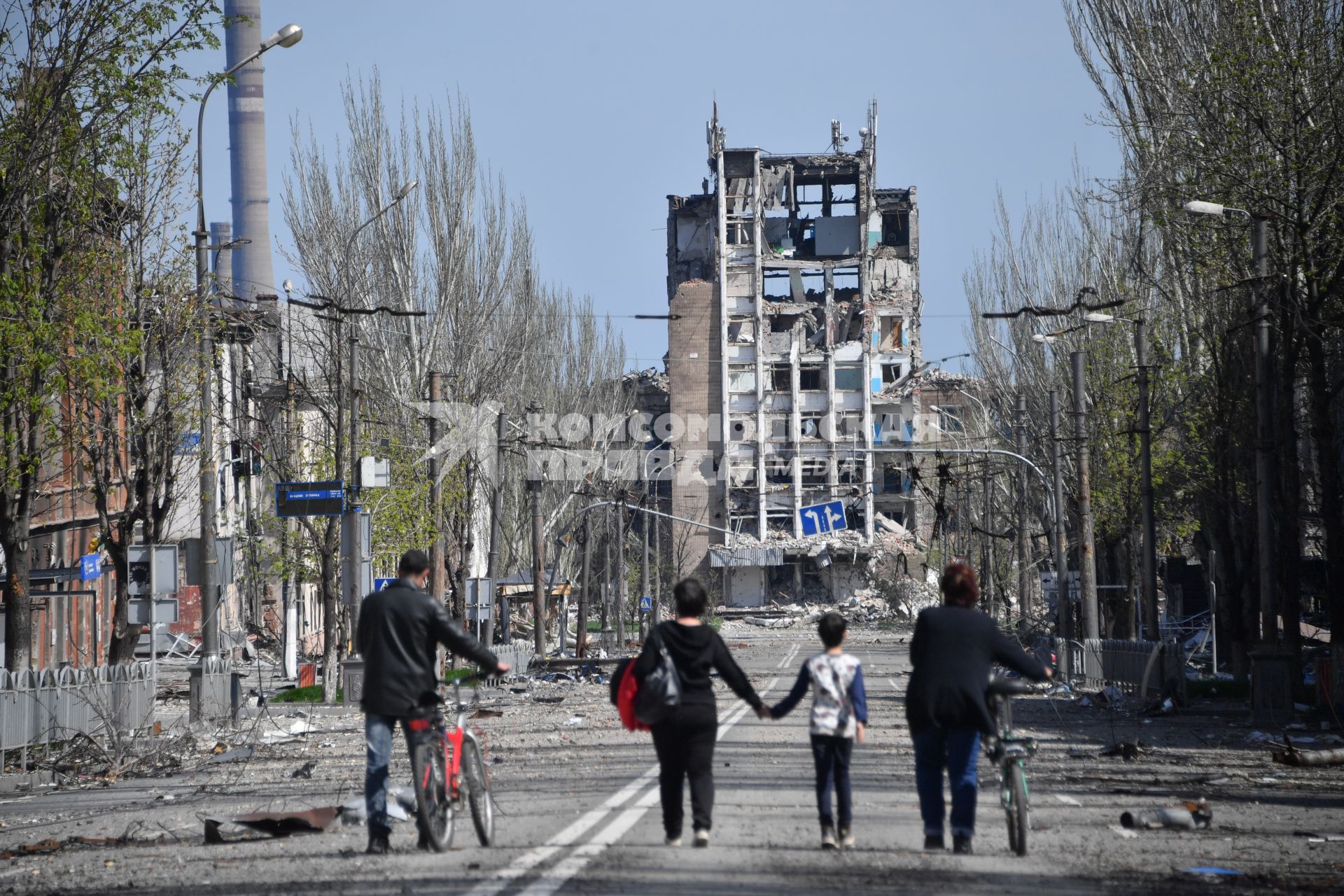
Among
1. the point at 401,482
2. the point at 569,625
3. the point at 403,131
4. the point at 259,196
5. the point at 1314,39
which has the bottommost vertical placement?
the point at 569,625

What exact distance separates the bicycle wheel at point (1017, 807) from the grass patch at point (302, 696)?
25.2 meters

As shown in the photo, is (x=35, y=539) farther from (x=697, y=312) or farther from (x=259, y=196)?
(x=259, y=196)

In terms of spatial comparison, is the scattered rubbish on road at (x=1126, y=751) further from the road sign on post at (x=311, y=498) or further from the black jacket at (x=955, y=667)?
the road sign on post at (x=311, y=498)

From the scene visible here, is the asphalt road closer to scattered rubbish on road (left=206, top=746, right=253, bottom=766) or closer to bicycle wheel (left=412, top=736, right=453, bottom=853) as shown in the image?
bicycle wheel (left=412, top=736, right=453, bottom=853)

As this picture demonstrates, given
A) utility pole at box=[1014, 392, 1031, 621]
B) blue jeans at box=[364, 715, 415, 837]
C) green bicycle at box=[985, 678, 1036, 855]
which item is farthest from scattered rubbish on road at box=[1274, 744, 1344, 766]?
utility pole at box=[1014, 392, 1031, 621]

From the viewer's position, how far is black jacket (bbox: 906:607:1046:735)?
9.50 metres

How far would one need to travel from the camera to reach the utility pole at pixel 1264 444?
923 inches

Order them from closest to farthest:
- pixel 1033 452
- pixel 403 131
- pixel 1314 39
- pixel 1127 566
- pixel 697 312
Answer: pixel 1314 39
pixel 1127 566
pixel 403 131
pixel 1033 452
pixel 697 312

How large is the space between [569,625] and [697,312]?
82.3 ft

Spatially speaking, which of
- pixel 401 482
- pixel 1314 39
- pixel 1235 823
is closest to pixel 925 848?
pixel 1235 823

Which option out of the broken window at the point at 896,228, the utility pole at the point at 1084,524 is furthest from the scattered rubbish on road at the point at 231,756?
the broken window at the point at 896,228

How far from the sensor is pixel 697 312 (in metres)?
110

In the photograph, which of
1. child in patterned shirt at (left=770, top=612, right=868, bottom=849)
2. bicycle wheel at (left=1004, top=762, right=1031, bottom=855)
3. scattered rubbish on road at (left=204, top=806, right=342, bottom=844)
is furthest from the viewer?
scattered rubbish on road at (left=204, top=806, right=342, bottom=844)

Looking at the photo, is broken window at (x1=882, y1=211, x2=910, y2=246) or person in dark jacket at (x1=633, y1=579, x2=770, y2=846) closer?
person in dark jacket at (x1=633, y1=579, x2=770, y2=846)
